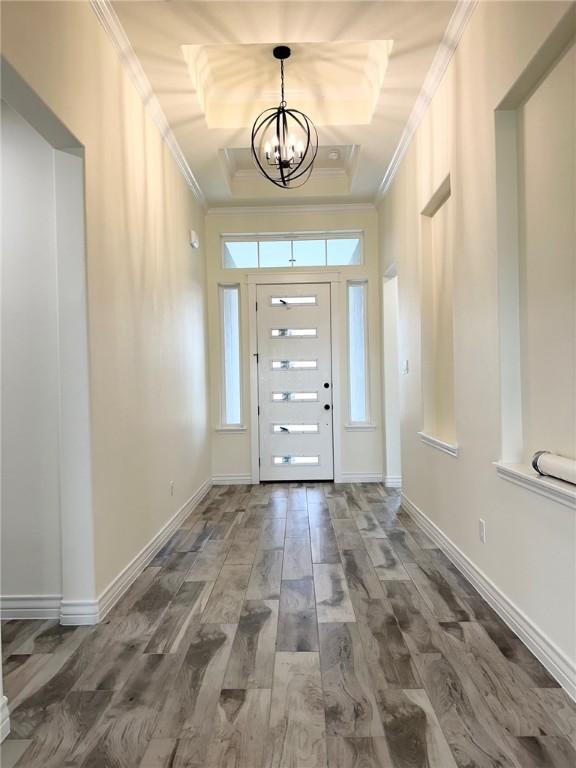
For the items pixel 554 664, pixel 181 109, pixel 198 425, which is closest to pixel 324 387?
pixel 198 425

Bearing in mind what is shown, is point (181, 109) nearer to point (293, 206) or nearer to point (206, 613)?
point (293, 206)

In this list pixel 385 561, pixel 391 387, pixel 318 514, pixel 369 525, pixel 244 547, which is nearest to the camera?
pixel 385 561

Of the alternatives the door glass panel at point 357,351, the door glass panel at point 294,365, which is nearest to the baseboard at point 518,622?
the door glass panel at point 357,351

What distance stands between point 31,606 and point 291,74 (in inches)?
145

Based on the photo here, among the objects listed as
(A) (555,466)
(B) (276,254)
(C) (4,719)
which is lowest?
(C) (4,719)

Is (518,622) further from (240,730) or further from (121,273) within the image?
(121,273)

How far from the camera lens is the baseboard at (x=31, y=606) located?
250 cm

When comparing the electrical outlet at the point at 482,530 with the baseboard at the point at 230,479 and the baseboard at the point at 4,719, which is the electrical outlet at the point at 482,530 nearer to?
the baseboard at the point at 4,719

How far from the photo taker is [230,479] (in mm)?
5750

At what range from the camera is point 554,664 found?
1.91 m

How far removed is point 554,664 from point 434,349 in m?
2.26

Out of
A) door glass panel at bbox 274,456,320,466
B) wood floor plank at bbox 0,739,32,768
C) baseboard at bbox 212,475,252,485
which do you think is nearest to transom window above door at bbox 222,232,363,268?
door glass panel at bbox 274,456,320,466

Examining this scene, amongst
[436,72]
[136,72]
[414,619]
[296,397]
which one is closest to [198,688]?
[414,619]

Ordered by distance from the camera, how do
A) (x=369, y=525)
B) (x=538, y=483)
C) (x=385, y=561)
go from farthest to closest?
(x=369, y=525)
(x=385, y=561)
(x=538, y=483)
